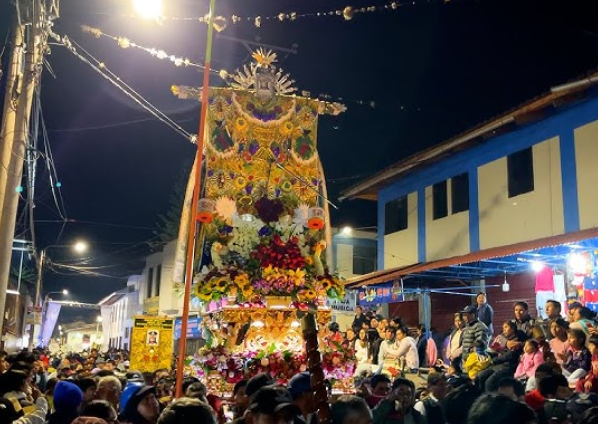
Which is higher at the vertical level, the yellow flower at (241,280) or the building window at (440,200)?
the building window at (440,200)

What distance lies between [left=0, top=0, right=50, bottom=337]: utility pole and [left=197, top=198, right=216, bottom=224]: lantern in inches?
145

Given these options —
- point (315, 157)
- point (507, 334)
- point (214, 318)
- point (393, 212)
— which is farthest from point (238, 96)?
point (393, 212)

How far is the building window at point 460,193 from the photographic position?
1930cm

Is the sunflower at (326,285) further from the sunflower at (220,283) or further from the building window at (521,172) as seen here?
the building window at (521,172)

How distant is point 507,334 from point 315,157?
450 centimetres

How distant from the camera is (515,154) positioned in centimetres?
1722

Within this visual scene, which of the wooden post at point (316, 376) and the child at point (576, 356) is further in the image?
the child at point (576, 356)

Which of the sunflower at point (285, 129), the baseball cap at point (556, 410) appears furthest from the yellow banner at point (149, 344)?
the baseball cap at point (556, 410)

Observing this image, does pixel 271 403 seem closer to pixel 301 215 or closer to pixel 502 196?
pixel 301 215

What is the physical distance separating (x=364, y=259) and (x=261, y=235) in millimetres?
21849

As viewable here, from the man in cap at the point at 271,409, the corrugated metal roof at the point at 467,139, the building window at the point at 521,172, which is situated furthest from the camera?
the building window at the point at 521,172

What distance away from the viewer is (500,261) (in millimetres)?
15789

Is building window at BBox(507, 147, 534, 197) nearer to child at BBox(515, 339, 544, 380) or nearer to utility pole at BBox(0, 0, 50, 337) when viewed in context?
child at BBox(515, 339, 544, 380)

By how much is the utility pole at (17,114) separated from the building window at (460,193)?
1294 cm
